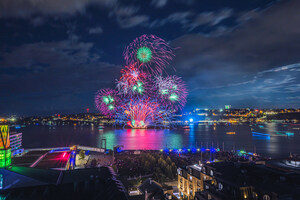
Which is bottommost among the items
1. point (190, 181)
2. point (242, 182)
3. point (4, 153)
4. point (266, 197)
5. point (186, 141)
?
point (186, 141)

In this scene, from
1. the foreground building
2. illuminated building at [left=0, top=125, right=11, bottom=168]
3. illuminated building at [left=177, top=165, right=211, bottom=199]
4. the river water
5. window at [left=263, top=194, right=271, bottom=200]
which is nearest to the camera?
window at [left=263, top=194, right=271, bottom=200]

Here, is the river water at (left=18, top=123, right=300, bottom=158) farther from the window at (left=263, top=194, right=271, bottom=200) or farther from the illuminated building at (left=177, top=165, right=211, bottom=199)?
the window at (left=263, top=194, right=271, bottom=200)

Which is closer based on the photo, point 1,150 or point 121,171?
point 1,150

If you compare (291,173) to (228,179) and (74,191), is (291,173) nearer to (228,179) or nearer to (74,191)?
(228,179)

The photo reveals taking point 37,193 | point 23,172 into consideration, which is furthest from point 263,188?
point 23,172

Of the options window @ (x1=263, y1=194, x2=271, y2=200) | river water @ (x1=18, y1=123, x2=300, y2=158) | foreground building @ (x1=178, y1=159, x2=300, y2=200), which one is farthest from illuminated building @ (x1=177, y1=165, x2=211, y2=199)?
river water @ (x1=18, y1=123, x2=300, y2=158)

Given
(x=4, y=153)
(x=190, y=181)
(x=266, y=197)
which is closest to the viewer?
(x=266, y=197)

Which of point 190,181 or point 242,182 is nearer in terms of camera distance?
point 242,182

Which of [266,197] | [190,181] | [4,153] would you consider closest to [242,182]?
[266,197]

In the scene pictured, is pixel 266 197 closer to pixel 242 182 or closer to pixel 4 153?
pixel 242 182
